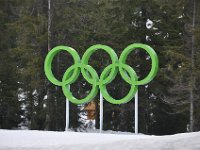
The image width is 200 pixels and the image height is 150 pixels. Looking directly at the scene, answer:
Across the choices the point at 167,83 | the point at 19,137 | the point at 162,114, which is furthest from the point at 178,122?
the point at 19,137

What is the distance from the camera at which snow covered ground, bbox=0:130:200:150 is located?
35.8 feet

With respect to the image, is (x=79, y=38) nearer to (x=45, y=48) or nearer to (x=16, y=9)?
(x=45, y=48)

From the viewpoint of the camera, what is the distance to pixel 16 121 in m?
28.4

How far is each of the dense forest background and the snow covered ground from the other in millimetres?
7481

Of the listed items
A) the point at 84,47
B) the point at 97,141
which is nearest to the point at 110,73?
the point at 97,141

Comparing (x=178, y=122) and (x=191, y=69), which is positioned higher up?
(x=191, y=69)

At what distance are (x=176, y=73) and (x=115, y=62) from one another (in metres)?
6.56

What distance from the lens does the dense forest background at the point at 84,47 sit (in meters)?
24.7

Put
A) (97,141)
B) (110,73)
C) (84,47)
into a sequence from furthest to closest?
(84,47) < (110,73) < (97,141)

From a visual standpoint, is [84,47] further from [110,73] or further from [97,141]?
[97,141]

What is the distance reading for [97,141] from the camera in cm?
1462

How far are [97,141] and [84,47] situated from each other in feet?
38.0

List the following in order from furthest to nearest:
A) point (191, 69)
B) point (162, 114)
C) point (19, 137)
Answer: point (162, 114)
point (191, 69)
point (19, 137)

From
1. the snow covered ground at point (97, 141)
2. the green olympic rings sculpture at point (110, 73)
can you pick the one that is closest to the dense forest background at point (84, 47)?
the green olympic rings sculpture at point (110, 73)
